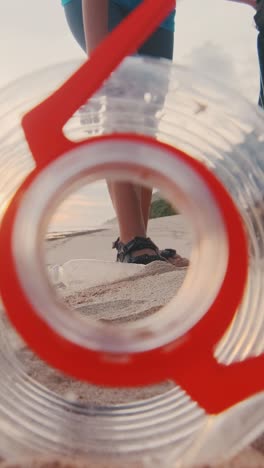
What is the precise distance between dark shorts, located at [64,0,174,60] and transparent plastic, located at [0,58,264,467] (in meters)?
1.22

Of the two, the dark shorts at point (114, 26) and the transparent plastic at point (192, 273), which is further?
the dark shorts at point (114, 26)

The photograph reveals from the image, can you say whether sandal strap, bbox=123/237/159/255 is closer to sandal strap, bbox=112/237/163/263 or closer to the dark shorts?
sandal strap, bbox=112/237/163/263

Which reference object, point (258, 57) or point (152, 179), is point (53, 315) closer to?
point (152, 179)

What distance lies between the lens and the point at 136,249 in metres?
2.23

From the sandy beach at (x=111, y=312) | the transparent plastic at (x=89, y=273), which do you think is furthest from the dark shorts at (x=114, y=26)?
the transparent plastic at (x=89, y=273)

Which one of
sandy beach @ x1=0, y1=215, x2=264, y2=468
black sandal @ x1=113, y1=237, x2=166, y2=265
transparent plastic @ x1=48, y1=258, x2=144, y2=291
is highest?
black sandal @ x1=113, y1=237, x2=166, y2=265

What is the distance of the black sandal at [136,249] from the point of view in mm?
2195

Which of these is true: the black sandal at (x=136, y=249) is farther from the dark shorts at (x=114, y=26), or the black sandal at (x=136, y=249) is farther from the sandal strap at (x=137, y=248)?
the dark shorts at (x=114, y=26)

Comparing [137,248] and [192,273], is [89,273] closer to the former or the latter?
[137,248]

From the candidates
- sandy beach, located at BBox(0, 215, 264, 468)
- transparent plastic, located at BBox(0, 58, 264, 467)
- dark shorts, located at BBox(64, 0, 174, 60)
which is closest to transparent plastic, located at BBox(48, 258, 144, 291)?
sandy beach, located at BBox(0, 215, 264, 468)

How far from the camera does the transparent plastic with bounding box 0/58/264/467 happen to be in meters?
0.80

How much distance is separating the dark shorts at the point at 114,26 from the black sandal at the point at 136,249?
666mm

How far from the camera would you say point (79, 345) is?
2.48 feet

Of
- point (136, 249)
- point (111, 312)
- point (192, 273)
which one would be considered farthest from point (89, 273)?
point (192, 273)
